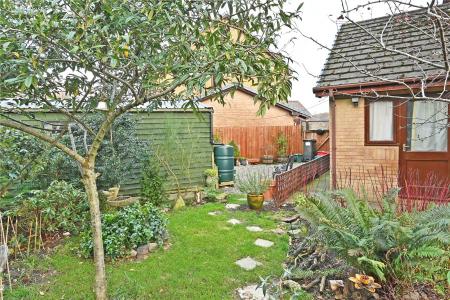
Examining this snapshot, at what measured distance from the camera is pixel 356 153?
7.07 metres

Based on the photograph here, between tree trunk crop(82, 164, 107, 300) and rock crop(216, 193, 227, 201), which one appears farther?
rock crop(216, 193, 227, 201)

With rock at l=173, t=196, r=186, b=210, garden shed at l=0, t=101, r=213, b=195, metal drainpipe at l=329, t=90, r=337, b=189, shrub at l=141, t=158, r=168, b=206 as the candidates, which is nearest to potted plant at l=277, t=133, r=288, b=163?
garden shed at l=0, t=101, r=213, b=195

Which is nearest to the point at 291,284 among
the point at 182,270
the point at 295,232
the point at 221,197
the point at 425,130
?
the point at 182,270

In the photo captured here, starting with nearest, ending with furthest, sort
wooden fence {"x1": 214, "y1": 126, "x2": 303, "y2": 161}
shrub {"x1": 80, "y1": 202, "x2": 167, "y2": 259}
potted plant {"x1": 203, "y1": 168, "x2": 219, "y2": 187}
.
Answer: shrub {"x1": 80, "y1": 202, "x2": 167, "y2": 259} < potted plant {"x1": 203, "y1": 168, "x2": 219, "y2": 187} < wooden fence {"x1": 214, "y1": 126, "x2": 303, "y2": 161}

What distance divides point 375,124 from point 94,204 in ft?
19.9

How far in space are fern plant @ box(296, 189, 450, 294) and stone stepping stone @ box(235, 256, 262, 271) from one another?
3.34 ft

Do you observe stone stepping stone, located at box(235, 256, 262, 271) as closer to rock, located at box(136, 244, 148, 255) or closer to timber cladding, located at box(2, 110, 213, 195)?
rock, located at box(136, 244, 148, 255)

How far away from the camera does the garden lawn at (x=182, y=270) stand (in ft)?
11.5

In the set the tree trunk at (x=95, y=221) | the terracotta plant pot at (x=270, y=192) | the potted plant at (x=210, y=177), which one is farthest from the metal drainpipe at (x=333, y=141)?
the tree trunk at (x=95, y=221)

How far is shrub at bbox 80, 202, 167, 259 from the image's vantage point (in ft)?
14.5

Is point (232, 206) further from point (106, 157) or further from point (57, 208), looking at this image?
point (57, 208)

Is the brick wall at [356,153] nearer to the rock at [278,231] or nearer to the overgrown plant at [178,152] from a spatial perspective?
the rock at [278,231]

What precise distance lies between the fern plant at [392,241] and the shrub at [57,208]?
13.2ft

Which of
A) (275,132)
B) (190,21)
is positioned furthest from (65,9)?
(275,132)
